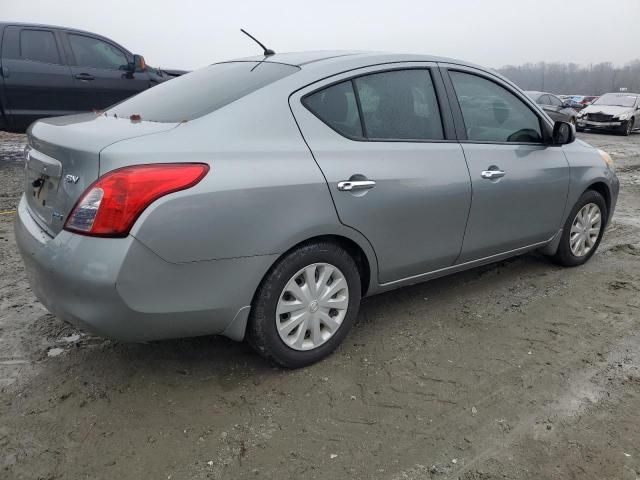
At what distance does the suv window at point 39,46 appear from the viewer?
25.3ft

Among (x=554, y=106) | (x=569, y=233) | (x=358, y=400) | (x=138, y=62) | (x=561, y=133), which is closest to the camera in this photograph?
(x=358, y=400)

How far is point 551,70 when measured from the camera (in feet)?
213

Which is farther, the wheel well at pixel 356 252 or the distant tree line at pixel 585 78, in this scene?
the distant tree line at pixel 585 78

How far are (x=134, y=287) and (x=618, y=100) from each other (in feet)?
70.5

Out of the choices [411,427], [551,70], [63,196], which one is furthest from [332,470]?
[551,70]

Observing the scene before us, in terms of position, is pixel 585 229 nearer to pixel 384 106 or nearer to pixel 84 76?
pixel 384 106

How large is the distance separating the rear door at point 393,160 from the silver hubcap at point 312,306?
0.95 ft

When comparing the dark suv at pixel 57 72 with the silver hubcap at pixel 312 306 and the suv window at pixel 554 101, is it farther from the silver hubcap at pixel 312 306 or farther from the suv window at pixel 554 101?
the suv window at pixel 554 101

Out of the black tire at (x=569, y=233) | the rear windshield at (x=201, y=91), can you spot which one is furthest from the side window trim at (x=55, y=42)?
the black tire at (x=569, y=233)

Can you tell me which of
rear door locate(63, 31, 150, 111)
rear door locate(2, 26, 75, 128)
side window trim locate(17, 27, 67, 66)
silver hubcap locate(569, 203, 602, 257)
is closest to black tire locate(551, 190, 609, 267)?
silver hubcap locate(569, 203, 602, 257)

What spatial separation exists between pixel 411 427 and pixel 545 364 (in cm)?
96

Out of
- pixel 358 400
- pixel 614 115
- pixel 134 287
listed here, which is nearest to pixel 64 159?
pixel 134 287

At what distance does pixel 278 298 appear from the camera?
2578 mm

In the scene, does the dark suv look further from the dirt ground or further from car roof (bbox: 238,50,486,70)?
car roof (bbox: 238,50,486,70)
